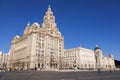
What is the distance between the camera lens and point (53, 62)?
105125 mm

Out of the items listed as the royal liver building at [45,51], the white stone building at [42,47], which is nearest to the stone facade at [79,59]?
the royal liver building at [45,51]

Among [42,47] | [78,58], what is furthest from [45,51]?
[78,58]

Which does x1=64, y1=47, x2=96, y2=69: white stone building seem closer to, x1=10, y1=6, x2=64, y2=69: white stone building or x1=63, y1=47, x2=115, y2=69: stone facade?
x1=63, y1=47, x2=115, y2=69: stone facade

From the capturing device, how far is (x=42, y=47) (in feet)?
348

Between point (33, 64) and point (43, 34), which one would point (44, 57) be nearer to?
point (33, 64)

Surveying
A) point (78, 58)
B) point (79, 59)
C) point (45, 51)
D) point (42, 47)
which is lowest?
point (79, 59)

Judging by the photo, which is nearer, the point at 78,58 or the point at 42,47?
the point at 42,47

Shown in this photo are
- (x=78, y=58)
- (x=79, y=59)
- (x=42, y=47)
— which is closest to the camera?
(x=42, y=47)

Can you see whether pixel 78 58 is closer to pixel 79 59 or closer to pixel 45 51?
pixel 79 59

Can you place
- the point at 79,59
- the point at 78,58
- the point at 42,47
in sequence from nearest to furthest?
the point at 42,47 < the point at 79,59 < the point at 78,58

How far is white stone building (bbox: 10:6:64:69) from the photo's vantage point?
98.9 metres

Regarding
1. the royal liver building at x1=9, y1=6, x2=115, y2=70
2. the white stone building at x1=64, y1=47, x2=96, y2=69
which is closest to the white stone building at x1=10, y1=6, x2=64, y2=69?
the royal liver building at x1=9, y1=6, x2=115, y2=70

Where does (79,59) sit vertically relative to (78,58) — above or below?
below

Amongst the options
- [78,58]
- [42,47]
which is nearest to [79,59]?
[78,58]
